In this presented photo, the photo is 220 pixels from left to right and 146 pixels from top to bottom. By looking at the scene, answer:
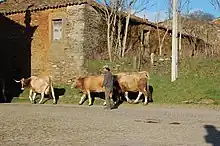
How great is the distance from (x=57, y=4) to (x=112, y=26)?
4.65m

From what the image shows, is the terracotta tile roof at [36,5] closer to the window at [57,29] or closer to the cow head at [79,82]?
the window at [57,29]

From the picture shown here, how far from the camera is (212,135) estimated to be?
11289mm

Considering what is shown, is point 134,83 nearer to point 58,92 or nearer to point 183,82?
point 183,82

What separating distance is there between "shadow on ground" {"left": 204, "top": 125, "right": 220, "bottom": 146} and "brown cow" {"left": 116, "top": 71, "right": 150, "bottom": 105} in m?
8.20

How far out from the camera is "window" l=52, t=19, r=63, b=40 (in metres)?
31.8

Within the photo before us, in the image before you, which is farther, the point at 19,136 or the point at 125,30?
the point at 125,30

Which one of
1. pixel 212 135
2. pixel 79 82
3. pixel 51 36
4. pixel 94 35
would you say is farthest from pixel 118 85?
pixel 51 36

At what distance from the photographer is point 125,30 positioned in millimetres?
34031

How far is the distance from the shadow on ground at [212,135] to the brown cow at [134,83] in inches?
323

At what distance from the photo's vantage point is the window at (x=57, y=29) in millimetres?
31766

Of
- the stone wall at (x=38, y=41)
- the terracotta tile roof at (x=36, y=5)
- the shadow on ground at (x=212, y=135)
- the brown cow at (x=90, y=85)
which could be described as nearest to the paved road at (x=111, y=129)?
the shadow on ground at (x=212, y=135)

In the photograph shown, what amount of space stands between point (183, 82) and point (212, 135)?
1272 cm

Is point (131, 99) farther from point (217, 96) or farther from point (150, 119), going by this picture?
point (150, 119)

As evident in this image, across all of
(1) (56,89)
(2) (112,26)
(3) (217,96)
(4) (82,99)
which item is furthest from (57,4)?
(3) (217,96)
